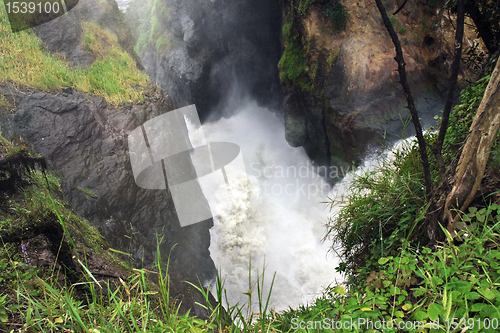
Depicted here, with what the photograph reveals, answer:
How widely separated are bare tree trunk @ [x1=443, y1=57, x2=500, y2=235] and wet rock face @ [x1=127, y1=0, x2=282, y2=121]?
1029 cm

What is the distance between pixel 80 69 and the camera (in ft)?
20.5

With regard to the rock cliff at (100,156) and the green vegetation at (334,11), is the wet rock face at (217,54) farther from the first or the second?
the rock cliff at (100,156)

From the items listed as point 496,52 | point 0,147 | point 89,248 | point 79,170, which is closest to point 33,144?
point 79,170

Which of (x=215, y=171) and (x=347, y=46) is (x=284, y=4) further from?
(x=215, y=171)

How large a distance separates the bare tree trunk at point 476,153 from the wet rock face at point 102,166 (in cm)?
403

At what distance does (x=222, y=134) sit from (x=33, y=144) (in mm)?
8180

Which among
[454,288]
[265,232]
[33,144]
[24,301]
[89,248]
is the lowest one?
[265,232]

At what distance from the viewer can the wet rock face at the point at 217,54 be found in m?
11.1

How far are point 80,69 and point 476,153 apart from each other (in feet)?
24.0

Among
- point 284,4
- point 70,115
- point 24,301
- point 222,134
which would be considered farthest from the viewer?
point 222,134

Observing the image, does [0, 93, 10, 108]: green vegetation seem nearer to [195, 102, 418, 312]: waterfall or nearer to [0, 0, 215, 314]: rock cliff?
[0, 0, 215, 314]: rock cliff

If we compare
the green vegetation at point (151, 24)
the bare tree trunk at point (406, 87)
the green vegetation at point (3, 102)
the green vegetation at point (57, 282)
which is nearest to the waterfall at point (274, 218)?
the green vegetation at point (57, 282)

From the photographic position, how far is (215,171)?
33.4 feet

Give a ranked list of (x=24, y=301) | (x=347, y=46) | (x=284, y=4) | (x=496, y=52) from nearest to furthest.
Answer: (x=24, y=301) < (x=496, y=52) < (x=347, y=46) < (x=284, y=4)
